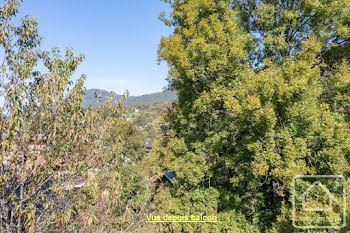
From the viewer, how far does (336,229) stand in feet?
14.0

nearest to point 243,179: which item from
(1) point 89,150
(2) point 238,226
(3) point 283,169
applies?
(2) point 238,226

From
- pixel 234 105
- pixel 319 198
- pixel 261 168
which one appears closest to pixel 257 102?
pixel 234 105

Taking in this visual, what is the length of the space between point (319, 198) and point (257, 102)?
3013mm

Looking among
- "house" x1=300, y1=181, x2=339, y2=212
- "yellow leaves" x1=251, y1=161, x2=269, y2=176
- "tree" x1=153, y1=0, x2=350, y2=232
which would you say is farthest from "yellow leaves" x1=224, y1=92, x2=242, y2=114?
"house" x1=300, y1=181, x2=339, y2=212

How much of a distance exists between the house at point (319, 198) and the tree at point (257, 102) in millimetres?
490

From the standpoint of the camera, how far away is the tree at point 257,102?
571 cm

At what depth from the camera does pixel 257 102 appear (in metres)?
5.50

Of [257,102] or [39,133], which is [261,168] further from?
[39,133]

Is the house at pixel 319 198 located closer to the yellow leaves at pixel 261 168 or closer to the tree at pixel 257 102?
the tree at pixel 257 102

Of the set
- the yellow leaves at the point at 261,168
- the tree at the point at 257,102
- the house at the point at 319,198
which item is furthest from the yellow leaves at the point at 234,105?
the house at the point at 319,198

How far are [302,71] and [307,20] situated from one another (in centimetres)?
376

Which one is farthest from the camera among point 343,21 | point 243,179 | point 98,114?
point 243,179

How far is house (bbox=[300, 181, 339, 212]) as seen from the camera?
453cm

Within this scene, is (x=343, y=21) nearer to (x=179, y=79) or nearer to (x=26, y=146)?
(x=179, y=79)
